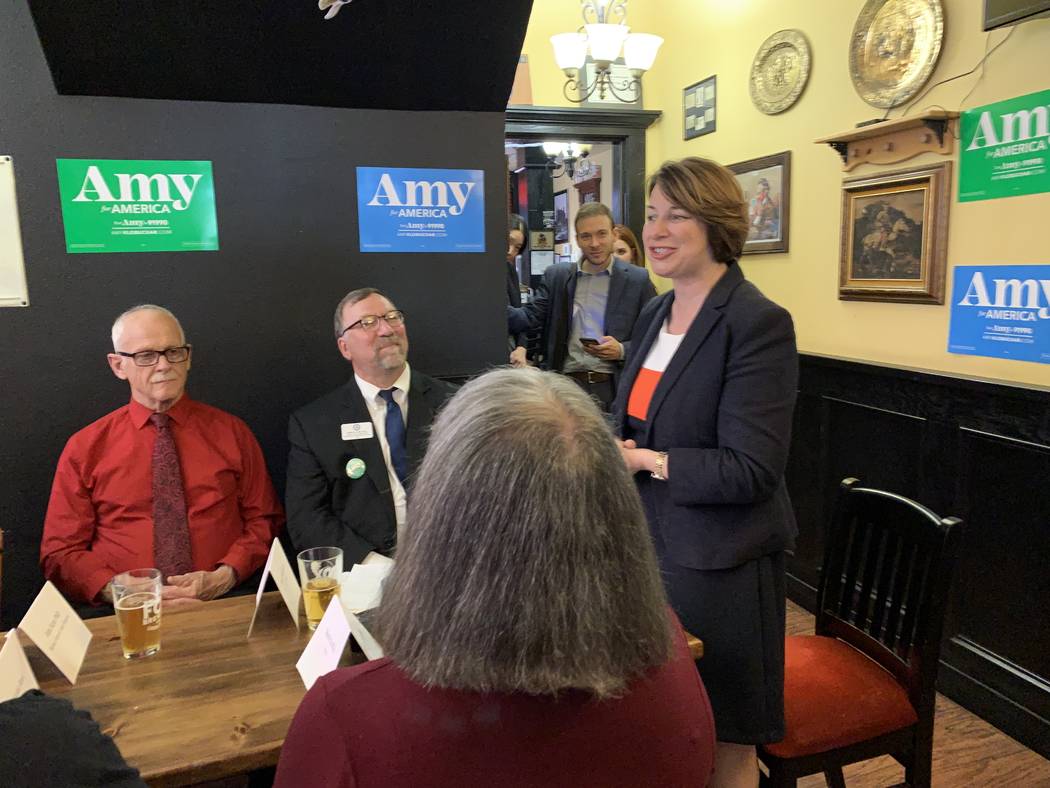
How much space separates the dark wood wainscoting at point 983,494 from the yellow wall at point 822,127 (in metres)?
0.11

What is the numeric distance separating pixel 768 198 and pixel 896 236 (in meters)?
0.84

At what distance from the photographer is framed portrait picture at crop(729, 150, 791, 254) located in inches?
132

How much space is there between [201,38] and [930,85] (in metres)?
2.39

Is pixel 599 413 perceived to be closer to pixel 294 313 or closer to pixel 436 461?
pixel 436 461

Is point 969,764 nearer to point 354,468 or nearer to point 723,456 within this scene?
point 723,456

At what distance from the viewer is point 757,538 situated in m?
1.59

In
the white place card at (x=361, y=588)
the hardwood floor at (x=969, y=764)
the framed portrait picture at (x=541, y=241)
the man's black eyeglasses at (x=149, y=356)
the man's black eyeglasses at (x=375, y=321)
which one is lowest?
the hardwood floor at (x=969, y=764)

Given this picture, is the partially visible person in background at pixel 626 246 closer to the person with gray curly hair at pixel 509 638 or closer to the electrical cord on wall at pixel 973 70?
the electrical cord on wall at pixel 973 70

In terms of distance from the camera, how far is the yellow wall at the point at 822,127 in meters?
2.30

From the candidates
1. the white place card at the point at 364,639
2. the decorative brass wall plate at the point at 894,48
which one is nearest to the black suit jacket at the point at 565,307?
the decorative brass wall plate at the point at 894,48

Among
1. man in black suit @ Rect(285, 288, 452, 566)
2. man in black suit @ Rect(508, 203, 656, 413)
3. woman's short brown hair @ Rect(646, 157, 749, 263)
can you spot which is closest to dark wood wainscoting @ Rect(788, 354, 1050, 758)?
man in black suit @ Rect(508, 203, 656, 413)

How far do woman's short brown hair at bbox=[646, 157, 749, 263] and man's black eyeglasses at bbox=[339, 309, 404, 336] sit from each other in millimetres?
881

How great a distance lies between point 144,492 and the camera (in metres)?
1.95

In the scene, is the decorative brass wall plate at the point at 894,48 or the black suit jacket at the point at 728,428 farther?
the decorative brass wall plate at the point at 894,48
